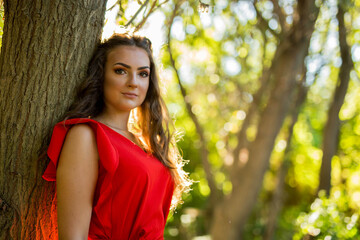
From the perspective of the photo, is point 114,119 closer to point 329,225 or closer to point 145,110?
point 145,110

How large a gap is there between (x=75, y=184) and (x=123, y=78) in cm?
63

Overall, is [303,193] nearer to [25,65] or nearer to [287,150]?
[287,150]

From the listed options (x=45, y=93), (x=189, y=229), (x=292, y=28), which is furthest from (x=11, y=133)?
(x=189, y=229)

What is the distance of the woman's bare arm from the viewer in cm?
195

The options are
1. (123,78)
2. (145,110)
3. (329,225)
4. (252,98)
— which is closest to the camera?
(123,78)

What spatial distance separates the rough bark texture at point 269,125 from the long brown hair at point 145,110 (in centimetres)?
375

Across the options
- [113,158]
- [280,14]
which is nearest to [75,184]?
[113,158]

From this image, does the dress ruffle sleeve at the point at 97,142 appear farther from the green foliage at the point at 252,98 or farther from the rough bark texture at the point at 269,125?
the rough bark texture at the point at 269,125

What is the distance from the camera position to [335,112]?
7.81m

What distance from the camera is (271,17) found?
650 cm

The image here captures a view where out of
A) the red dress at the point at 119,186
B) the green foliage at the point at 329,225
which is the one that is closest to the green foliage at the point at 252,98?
the green foliage at the point at 329,225

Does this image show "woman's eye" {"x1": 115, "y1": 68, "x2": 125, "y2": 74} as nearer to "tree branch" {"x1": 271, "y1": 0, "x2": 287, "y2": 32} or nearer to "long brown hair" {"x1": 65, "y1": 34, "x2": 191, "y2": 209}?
"long brown hair" {"x1": 65, "y1": 34, "x2": 191, "y2": 209}

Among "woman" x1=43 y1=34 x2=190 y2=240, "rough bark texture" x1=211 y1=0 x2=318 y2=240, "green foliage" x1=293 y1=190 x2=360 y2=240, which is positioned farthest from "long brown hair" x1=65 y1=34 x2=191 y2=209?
"rough bark texture" x1=211 y1=0 x2=318 y2=240

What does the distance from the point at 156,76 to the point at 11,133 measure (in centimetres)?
90
